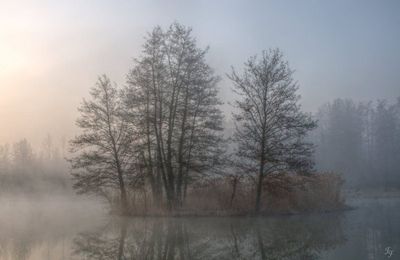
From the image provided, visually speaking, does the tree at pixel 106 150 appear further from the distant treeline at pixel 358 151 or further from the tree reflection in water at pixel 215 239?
the distant treeline at pixel 358 151

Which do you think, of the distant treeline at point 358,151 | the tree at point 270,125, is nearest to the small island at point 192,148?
the tree at point 270,125

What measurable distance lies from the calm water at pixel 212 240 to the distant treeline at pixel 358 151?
182 ft

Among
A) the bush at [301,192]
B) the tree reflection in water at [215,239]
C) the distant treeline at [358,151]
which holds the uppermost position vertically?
the distant treeline at [358,151]

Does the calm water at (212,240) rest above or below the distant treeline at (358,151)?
below

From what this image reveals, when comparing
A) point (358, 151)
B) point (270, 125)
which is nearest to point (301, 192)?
point (270, 125)

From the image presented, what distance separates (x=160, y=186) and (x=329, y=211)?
1193 cm

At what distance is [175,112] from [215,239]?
657 inches

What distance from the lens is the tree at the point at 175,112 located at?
34625mm

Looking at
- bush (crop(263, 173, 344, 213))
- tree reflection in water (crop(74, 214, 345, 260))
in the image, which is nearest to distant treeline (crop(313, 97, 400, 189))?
bush (crop(263, 173, 344, 213))

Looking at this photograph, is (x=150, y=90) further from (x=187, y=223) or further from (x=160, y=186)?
(x=187, y=223)

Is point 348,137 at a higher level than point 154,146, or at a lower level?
higher

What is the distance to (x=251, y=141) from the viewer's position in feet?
108

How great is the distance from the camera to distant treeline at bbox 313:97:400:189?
81.4 m

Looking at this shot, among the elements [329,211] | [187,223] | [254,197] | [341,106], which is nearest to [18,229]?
[187,223]
